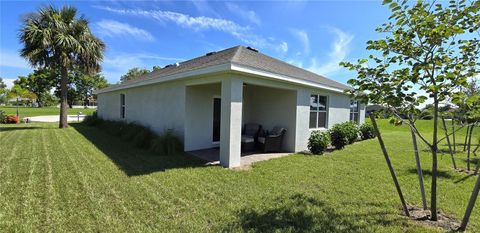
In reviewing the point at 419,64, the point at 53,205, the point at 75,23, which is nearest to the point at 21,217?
the point at 53,205

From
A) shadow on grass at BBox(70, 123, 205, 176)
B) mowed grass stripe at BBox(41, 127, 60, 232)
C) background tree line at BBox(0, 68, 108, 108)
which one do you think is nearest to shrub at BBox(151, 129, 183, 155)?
shadow on grass at BBox(70, 123, 205, 176)

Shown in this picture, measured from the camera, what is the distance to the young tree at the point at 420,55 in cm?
301

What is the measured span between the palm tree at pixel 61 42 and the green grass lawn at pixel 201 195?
318 inches

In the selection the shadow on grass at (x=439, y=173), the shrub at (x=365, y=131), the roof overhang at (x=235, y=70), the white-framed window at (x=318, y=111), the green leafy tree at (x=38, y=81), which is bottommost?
the shadow on grass at (x=439, y=173)

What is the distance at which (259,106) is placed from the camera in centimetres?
1062

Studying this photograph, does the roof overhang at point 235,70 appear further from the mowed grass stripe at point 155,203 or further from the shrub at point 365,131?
the shrub at point 365,131

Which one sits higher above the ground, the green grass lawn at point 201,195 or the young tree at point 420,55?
the young tree at point 420,55

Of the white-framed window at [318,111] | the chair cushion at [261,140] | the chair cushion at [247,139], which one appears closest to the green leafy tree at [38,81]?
the chair cushion at [247,139]

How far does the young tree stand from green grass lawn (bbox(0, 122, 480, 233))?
4.35ft

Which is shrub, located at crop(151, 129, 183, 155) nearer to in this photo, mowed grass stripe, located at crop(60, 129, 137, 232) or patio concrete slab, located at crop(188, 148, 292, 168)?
patio concrete slab, located at crop(188, 148, 292, 168)

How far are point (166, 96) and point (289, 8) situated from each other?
236 inches

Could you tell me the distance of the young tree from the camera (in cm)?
301

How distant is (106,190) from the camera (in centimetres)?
466

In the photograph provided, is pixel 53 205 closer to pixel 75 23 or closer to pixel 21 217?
pixel 21 217
